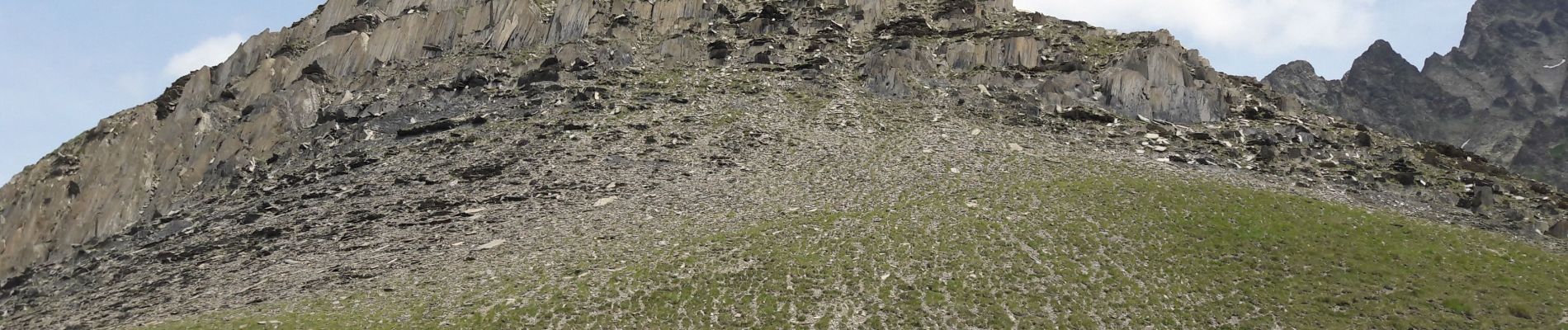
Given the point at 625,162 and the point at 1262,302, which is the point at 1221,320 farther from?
the point at 625,162

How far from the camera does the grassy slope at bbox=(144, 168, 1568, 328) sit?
4750cm

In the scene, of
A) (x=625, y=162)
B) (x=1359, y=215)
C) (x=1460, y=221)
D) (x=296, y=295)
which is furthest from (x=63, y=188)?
(x=1460, y=221)

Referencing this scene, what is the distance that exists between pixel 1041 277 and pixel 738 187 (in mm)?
20853

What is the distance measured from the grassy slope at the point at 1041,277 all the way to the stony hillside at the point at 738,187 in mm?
203

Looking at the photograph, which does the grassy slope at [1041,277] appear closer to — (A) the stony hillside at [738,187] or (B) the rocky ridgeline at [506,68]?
(A) the stony hillside at [738,187]

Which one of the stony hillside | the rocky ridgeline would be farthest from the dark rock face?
the stony hillside

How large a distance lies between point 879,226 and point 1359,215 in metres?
26.5

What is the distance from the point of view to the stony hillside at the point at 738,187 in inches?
1991

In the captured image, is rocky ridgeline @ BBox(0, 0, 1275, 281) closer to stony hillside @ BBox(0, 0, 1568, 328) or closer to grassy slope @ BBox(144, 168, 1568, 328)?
stony hillside @ BBox(0, 0, 1568, 328)

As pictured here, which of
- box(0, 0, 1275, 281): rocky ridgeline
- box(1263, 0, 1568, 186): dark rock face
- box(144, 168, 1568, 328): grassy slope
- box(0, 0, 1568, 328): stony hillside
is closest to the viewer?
box(144, 168, 1568, 328): grassy slope

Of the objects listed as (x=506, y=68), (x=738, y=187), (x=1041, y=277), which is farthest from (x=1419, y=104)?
(x=1041, y=277)

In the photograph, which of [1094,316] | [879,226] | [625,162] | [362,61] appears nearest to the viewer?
[1094,316]

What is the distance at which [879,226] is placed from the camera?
190ft

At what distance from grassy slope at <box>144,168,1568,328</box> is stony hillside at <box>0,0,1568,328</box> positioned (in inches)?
8.0
